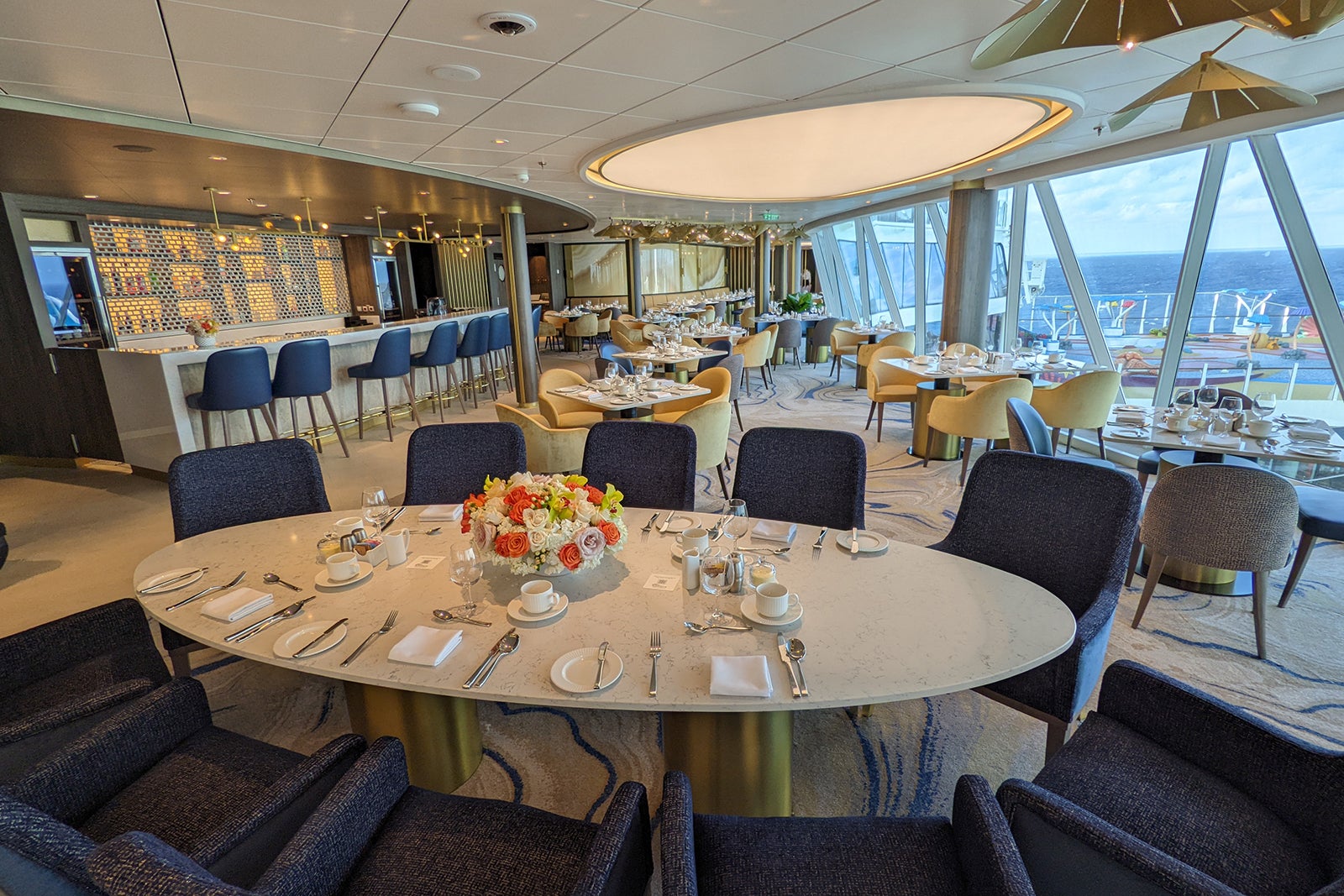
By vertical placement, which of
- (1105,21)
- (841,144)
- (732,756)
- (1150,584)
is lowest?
(1150,584)

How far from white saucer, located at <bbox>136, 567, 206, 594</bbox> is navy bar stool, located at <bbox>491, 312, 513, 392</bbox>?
725cm

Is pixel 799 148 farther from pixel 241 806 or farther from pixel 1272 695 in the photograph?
pixel 241 806

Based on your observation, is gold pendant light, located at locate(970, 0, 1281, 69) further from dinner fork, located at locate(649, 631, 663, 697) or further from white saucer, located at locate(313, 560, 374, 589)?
white saucer, located at locate(313, 560, 374, 589)

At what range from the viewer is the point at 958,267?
24.8 feet

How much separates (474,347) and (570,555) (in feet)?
23.8

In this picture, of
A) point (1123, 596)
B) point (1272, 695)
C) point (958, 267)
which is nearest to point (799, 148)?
point (958, 267)

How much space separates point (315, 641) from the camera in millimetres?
1611

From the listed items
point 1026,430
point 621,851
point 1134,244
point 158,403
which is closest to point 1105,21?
point 621,851

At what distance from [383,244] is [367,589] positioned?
13.3 m

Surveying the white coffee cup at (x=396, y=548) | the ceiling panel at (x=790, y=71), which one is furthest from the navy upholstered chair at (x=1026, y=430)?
the white coffee cup at (x=396, y=548)

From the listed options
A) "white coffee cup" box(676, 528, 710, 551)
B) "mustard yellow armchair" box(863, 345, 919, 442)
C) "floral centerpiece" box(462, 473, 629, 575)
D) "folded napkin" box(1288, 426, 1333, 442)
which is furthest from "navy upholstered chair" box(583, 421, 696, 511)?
"mustard yellow armchair" box(863, 345, 919, 442)

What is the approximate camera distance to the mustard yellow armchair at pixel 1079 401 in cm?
489

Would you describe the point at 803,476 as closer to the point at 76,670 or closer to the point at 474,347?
the point at 76,670

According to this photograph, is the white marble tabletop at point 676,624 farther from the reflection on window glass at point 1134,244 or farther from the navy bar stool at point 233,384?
the reflection on window glass at point 1134,244
